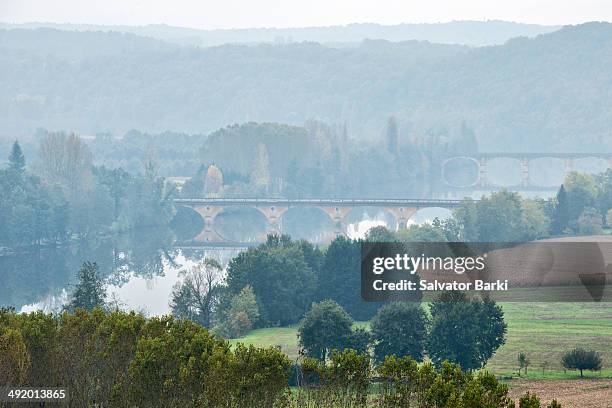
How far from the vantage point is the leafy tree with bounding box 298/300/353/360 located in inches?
1065

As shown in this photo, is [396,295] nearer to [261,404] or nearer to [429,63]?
[261,404]

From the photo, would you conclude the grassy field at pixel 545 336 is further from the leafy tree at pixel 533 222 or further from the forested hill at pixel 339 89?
the forested hill at pixel 339 89

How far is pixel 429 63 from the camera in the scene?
18238 cm

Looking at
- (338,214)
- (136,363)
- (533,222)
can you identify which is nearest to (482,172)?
(338,214)

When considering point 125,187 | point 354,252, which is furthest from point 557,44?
point 354,252

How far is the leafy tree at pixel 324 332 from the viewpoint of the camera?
27047 mm

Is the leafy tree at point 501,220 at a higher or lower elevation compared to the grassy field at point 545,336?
higher

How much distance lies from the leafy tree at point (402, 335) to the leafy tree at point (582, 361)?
3.14 m

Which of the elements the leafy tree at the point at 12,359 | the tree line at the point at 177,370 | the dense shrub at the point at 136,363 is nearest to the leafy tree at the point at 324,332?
the tree line at the point at 177,370

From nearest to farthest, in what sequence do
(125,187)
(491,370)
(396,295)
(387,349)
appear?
1. (491,370)
2. (387,349)
3. (396,295)
4. (125,187)

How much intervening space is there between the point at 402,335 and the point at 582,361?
155 inches

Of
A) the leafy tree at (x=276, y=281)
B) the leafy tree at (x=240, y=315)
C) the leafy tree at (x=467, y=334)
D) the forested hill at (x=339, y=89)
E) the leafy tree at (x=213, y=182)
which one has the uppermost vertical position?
the forested hill at (x=339, y=89)

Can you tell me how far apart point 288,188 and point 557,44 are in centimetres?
9052

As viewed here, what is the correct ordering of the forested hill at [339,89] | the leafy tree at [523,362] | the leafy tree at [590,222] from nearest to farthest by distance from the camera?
the leafy tree at [523,362] → the leafy tree at [590,222] → the forested hill at [339,89]
